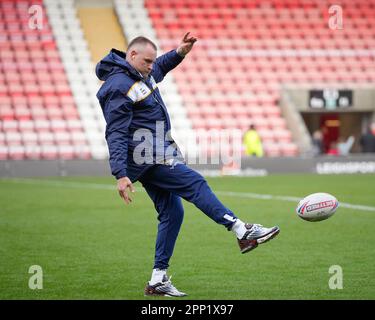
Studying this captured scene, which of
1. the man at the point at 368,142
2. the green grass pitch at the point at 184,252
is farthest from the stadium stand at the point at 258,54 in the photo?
the green grass pitch at the point at 184,252

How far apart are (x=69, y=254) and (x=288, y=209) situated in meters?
6.13

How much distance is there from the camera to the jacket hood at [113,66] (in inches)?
282

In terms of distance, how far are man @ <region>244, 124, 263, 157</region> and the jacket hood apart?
20954mm

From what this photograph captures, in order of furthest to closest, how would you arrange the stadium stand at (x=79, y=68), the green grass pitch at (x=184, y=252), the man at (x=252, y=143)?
1. the stadium stand at (x=79, y=68)
2. the man at (x=252, y=143)
3. the green grass pitch at (x=184, y=252)

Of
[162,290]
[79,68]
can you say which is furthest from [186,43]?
[79,68]

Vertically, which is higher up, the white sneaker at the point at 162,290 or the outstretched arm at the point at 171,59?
the outstretched arm at the point at 171,59

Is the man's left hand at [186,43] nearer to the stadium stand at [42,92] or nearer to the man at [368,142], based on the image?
the stadium stand at [42,92]

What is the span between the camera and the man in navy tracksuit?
7.03m

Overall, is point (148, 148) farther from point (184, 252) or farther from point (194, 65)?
point (194, 65)

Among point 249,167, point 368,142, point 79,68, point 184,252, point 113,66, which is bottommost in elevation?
point 249,167

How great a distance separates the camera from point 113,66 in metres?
7.26

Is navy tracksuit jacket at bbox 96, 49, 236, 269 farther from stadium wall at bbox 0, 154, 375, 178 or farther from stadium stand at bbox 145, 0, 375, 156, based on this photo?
stadium stand at bbox 145, 0, 375, 156
